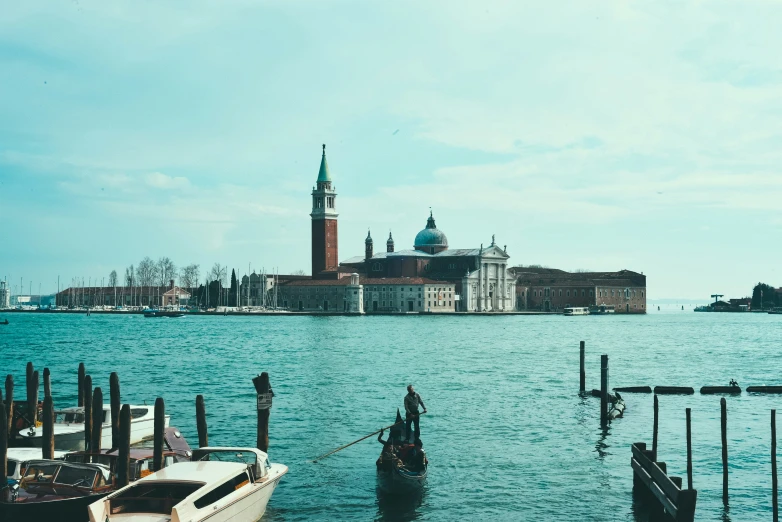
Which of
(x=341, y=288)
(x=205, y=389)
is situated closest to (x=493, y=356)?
(x=205, y=389)

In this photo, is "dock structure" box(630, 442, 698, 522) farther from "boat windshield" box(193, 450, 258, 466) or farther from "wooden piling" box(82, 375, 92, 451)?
"wooden piling" box(82, 375, 92, 451)

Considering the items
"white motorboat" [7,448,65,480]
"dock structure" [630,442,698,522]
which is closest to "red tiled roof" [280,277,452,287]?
"white motorboat" [7,448,65,480]

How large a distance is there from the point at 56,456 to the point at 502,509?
8.23 metres

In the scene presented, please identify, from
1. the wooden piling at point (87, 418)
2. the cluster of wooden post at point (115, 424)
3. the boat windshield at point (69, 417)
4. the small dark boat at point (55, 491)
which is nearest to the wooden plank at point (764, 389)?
the cluster of wooden post at point (115, 424)

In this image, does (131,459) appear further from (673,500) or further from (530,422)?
(530,422)

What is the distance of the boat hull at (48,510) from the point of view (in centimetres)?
1352

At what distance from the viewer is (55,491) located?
1395 centimetres

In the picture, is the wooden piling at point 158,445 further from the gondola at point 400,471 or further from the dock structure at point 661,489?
the dock structure at point 661,489

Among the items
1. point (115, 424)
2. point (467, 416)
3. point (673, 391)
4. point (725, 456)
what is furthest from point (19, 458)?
point (673, 391)

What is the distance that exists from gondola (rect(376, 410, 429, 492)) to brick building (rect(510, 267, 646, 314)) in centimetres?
13662

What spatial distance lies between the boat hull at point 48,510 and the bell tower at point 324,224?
125735 millimetres

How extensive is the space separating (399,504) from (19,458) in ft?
22.5

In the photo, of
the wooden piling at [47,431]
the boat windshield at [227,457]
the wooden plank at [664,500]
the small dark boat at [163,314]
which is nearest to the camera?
the wooden plank at [664,500]

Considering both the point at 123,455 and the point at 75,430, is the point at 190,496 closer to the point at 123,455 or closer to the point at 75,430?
the point at 123,455
